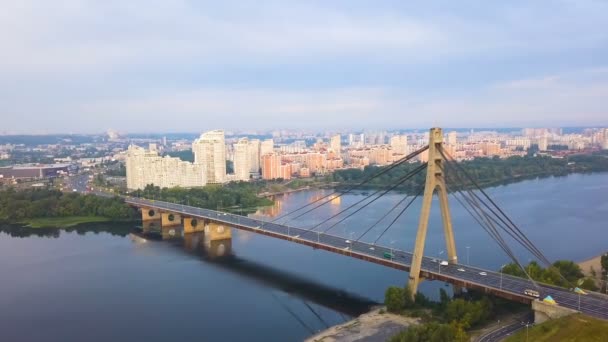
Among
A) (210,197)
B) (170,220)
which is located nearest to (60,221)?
(170,220)

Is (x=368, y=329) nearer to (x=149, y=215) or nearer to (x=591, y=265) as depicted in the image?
(x=591, y=265)

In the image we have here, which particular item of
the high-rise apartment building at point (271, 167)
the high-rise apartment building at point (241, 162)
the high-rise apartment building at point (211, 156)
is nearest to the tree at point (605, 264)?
the high-rise apartment building at point (211, 156)

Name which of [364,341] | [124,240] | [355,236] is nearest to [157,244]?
[124,240]

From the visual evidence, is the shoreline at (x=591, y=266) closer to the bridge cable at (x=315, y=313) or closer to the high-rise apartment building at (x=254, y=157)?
the bridge cable at (x=315, y=313)

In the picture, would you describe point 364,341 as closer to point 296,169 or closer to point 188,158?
point 296,169

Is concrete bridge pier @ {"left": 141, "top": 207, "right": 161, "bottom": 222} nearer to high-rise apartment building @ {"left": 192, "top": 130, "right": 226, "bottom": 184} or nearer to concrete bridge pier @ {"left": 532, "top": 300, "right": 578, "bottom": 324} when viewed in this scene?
high-rise apartment building @ {"left": 192, "top": 130, "right": 226, "bottom": 184}

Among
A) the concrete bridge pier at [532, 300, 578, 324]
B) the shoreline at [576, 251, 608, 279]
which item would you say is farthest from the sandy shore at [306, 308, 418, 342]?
the shoreline at [576, 251, 608, 279]
